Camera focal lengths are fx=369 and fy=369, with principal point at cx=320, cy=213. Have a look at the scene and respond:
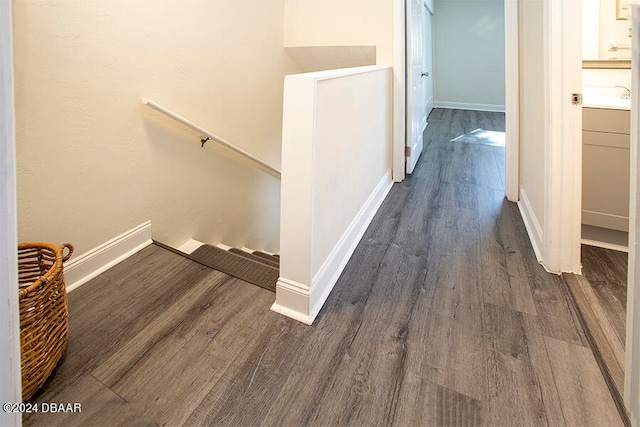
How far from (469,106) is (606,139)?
5.77 meters

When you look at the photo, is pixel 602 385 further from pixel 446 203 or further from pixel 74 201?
pixel 74 201

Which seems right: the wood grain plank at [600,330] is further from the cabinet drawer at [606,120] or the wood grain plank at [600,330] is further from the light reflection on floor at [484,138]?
the light reflection on floor at [484,138]

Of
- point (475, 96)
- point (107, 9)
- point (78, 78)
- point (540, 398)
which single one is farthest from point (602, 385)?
point (475, 96)

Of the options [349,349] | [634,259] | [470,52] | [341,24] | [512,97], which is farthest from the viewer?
[470,52]

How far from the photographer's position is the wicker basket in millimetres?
1112

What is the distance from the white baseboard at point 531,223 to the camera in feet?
6.77

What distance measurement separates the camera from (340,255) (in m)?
1.96

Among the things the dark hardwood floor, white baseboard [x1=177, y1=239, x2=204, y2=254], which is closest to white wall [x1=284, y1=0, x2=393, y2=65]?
the dark hardwood floor

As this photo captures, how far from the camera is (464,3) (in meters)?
6.76

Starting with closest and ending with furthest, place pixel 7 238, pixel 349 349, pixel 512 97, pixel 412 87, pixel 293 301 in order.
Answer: pixel 7 238 → pixel 349 349 → pixel 293 301 → pixel 512 97 → pixel 412 87

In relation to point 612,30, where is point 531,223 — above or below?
below

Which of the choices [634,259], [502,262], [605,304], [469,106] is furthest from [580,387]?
[469,106]

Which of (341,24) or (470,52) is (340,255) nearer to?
(341,24)

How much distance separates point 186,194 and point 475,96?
655 cm
